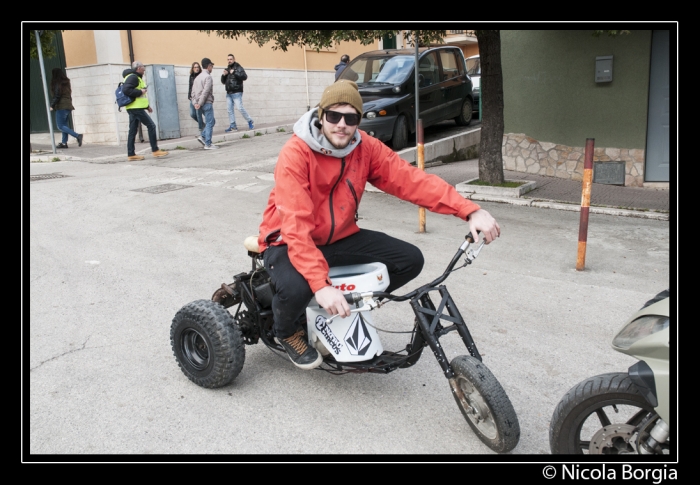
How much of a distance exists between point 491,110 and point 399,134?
122 inches

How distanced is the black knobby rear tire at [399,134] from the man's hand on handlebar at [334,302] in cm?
923

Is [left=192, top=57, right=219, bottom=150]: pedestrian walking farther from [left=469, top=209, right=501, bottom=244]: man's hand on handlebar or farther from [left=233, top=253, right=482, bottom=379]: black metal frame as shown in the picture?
→ [left=469, top=209, right=501, bottom=244]: man's hand on handlebar

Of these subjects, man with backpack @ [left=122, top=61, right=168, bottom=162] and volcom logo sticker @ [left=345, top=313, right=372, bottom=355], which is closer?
volcom logo sticker @ [left=345, top=313, right=372, bottom=355]

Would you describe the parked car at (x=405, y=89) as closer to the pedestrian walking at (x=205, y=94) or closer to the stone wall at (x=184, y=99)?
the pedestrian walking at (x=205, y=94)

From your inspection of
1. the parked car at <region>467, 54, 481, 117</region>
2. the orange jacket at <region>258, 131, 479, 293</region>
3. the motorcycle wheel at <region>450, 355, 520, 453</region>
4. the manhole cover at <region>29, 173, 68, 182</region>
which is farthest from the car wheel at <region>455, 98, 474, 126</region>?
the motorcycle wheel at <region>450, 355, 520, 453</region>

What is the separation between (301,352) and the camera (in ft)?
11.9

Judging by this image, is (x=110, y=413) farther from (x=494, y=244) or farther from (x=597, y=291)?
(x=494, y=244)

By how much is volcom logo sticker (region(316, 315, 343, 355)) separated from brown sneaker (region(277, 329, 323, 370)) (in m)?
0.16

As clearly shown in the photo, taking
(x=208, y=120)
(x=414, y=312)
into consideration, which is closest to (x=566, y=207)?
(x=414, y=312)

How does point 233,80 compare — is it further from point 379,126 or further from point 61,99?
point 379,126

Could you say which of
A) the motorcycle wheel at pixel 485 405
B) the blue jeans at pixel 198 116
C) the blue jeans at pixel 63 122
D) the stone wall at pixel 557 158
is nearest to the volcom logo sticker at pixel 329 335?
the motorcycle wheel at pixel 485 405

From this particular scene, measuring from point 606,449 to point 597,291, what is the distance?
10.1ft

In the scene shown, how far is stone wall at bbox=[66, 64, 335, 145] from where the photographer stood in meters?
→ 16.2
